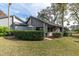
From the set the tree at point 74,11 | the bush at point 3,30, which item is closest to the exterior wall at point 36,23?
the bush at point 3,30

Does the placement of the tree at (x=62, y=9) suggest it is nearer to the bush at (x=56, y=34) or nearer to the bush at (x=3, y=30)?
the bush at (x=56, y=34)

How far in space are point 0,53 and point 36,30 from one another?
0.71 meters

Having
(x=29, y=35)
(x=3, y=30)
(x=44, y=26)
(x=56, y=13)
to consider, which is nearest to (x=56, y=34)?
(x=44, y=26)

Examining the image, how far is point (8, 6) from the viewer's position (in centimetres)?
303

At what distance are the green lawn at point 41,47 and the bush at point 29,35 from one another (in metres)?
0.07

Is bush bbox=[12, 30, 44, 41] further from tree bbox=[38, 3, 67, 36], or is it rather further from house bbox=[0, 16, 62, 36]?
tree bbox=[38, 3, 67, 36]

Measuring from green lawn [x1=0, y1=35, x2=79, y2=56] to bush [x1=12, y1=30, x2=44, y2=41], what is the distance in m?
0.07

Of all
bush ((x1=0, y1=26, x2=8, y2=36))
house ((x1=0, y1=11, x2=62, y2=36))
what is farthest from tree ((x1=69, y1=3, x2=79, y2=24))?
bush ((x1=0, y1=26, x2=8, y2=36))

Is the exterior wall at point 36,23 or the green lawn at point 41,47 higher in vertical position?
the exterior wall at point 36,23

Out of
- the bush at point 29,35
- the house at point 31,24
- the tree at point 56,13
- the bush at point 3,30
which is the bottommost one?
the bush at point 29,35

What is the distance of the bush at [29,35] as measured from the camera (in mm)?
2980

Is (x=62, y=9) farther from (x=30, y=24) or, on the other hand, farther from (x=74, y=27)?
(x=30, y=24)

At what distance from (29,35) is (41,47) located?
0.96 feet

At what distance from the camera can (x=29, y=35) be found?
3039 mm
